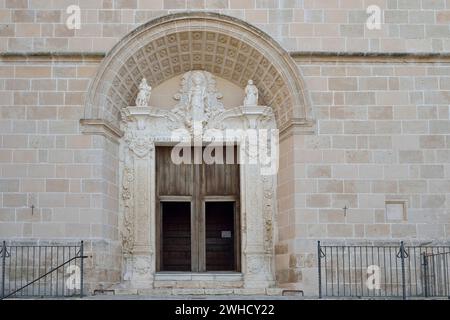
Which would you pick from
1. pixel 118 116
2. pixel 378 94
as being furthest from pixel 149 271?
pixel 378 94

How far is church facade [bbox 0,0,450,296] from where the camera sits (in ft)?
46.2

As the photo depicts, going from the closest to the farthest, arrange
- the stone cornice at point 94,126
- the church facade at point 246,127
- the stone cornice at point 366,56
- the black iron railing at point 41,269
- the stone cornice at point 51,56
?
1. the black iron railing at point 41,269
2. the church facade at point 246,127
3. the stone cornice at point 94,126
4. the stone cornice at point 51,56
5. the stone cornice at point 366,56

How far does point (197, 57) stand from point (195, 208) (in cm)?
302

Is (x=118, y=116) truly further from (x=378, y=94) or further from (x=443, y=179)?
(x=443, y=179)

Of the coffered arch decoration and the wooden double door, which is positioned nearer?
the coffered arch decoration

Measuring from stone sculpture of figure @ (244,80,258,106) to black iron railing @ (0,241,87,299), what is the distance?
4.35 meters

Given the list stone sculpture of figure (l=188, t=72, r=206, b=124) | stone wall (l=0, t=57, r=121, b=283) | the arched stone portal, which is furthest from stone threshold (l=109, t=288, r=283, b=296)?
stone sculpture of figure (l=188, t=72, r=206, b=124)

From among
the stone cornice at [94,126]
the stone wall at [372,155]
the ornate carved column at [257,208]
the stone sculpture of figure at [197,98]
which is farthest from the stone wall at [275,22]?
the ornate carved column at [257,208]

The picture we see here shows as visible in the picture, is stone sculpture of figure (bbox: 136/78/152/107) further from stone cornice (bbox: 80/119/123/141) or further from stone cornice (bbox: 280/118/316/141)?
stone cornice (bbox: 280/118/316/141)

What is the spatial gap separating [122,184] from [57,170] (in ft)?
4.81

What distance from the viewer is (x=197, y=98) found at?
15.4 m

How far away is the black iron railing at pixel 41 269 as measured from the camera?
13555 mm

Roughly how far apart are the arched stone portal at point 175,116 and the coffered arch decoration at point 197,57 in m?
0.02

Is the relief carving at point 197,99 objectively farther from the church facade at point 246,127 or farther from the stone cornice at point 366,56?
the stone cornice at point 366,56
